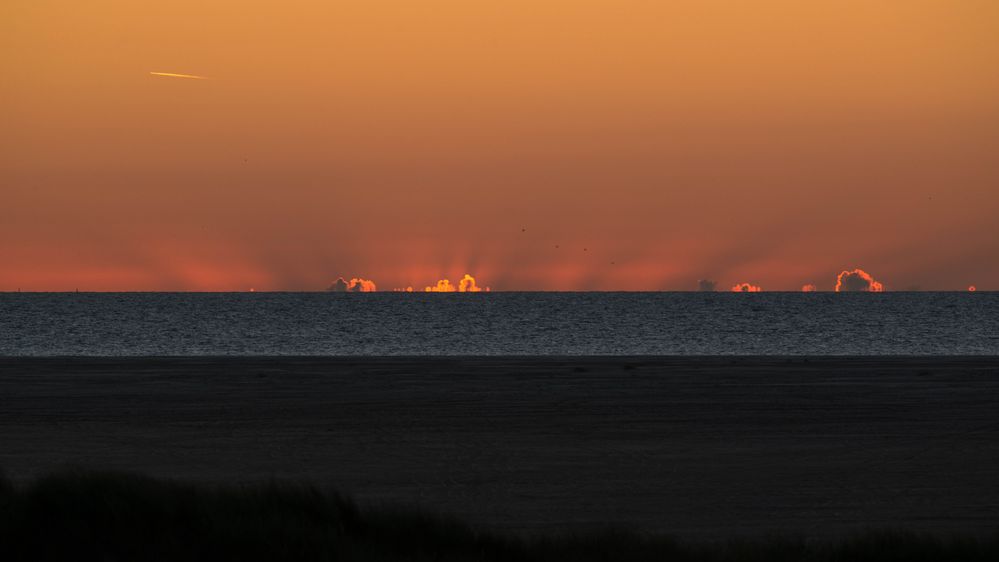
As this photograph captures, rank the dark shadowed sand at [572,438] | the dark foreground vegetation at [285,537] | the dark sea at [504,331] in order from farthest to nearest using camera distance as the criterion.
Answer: the dark sea at [504,331]
the dark shadowed sand at [572,438]
the dark foreground vegetation at [285,537]

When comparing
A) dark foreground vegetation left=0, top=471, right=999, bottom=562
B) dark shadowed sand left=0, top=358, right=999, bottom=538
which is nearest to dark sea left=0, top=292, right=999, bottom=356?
dark shadowed sand left=0, top=358, right=999, bottom=538

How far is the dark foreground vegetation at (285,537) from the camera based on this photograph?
1369cm

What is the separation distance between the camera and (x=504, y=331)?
100562mm

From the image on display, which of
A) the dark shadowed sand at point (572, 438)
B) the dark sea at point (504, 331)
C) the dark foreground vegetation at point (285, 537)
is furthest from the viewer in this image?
the dark sea at point (504, 331)

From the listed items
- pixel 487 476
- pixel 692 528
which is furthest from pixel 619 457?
pixel 692 528

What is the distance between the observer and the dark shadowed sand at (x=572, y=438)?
18.2 m

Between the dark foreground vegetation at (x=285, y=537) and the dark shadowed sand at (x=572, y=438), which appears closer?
the dark foreground vegetation at (x=285, y=537)

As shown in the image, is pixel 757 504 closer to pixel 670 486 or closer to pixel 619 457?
pixel 670 486

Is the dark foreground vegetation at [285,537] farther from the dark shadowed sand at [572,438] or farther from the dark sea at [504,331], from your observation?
the dark sea at [504,331]

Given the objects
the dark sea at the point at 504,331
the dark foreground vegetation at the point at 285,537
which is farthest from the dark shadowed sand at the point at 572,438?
the dark sea at the point at 504,331

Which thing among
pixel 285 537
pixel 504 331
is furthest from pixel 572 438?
pixel 504 331

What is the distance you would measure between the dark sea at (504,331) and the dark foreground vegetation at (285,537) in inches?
2046

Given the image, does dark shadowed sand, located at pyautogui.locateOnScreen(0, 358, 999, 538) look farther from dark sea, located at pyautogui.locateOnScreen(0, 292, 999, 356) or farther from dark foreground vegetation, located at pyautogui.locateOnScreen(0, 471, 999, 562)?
dark sea, located at pyautogui.locateOnScreen(0, 292, 999, 356)

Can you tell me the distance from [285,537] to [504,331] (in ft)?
285
